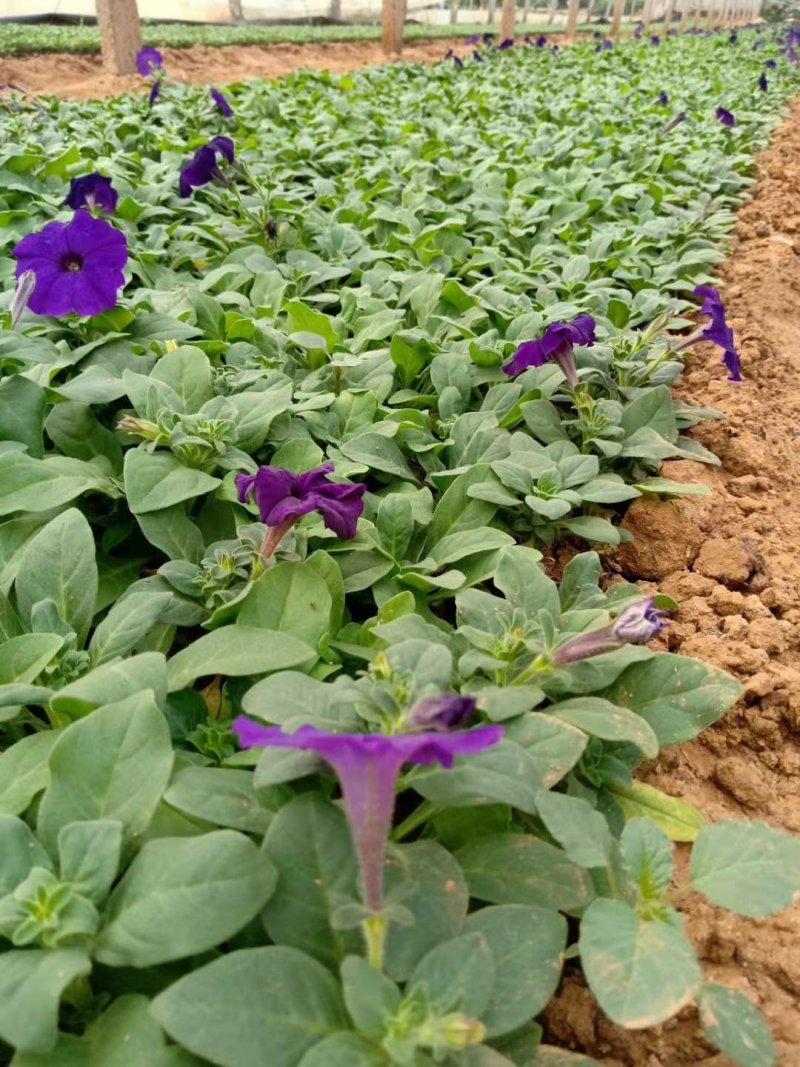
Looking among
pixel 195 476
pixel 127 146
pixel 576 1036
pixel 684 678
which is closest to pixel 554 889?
pixel 576 1036

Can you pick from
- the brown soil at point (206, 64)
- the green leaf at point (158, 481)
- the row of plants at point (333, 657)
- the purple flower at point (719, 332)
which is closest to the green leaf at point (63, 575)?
the row of plants at point (333, 657)

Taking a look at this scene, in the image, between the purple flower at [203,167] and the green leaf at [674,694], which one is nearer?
the green leaf at [674,694]

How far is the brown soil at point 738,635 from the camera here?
1.02 m

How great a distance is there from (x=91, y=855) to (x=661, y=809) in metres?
0.79

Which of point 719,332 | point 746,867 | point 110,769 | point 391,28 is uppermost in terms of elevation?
point 391,28

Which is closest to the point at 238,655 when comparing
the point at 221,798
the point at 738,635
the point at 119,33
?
the point at 221,798

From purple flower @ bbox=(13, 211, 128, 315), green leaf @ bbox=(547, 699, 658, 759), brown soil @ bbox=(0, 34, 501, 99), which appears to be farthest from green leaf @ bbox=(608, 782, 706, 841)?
brown soil @ bbox=(0, 34, 501, 99)

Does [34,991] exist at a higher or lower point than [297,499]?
lower

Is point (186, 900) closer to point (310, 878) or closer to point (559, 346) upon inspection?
point (310, 878)

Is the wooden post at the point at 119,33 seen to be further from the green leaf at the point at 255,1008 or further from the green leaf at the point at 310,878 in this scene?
the green leaf at the point at 255,1008

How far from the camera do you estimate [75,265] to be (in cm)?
193

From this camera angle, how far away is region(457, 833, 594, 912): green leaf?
101cm

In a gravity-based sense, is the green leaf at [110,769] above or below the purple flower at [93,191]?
below

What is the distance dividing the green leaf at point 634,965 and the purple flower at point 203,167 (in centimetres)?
279
